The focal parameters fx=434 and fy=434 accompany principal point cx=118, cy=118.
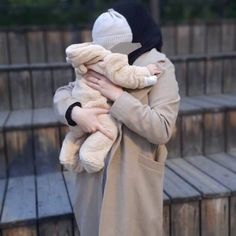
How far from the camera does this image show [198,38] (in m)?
3.06

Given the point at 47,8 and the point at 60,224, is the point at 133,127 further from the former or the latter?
the point at 47,8

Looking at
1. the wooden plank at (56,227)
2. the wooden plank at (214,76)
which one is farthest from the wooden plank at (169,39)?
the wooden plank at (56,227)

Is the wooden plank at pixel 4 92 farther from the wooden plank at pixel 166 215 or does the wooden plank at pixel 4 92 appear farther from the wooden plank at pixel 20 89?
the wooden plank at pixel 166 215

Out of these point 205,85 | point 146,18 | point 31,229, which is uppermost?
point 146,18

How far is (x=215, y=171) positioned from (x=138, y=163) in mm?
803

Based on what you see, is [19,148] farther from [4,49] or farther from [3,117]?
[4,49]

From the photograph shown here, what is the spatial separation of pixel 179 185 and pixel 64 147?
0.64 meters

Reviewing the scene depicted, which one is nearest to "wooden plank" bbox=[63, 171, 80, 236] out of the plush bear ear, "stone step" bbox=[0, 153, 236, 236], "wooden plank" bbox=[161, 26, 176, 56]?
"stone step" bbox=[0, 153, 236, 236]

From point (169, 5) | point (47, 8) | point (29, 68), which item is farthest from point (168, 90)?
point (169, 5)

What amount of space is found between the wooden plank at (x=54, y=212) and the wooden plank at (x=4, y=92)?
0.68 m

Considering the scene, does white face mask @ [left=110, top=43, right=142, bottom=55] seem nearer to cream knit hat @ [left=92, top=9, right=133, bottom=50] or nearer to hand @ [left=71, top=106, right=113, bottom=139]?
cream knit hat @ [left=92, top=9, right=133, bottom=50]

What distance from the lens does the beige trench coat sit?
45.2 inches

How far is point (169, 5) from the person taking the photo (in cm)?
370

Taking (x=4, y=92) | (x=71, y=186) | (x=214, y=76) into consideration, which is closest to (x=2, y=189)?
(x=71, y=186)
